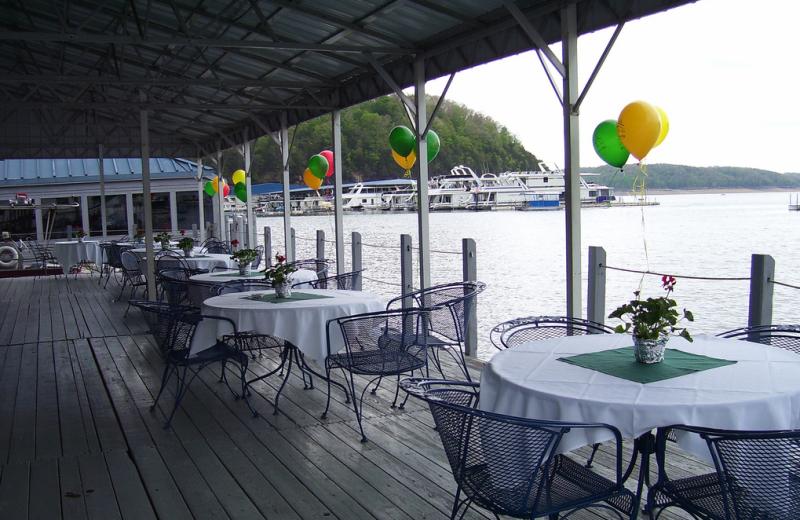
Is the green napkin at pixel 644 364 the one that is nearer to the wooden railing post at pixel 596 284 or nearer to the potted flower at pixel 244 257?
the wooden railing post at pixel 596 284

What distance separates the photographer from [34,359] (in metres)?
6.23

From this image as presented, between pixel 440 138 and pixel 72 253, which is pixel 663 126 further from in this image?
pixel 72 253

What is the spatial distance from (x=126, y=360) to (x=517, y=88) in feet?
139

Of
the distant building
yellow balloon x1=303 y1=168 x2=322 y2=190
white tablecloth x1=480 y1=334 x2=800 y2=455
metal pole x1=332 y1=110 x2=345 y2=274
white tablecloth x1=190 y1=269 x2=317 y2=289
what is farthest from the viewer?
the distant building

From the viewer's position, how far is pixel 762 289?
3812 mm

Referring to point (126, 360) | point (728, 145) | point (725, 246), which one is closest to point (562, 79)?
point (126, 360)

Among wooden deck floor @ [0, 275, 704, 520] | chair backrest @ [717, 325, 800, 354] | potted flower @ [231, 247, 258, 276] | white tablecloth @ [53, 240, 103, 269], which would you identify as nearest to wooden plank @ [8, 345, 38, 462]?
wooden deck floor @ [0, 275, 704, 520]

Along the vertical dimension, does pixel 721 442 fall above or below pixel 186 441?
above

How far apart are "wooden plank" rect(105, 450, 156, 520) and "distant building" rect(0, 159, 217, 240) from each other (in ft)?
56.6

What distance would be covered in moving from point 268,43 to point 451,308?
3.96m

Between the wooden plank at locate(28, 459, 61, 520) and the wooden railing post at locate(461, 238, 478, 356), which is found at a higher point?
the wooden railing post at locate(461, 238, 478, 356)

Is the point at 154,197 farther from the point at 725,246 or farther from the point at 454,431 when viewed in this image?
the point at 725,246

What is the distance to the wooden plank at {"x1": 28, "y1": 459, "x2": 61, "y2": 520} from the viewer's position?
3.07 metres

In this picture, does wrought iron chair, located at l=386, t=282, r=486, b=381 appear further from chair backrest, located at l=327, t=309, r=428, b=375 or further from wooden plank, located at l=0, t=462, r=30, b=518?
wooden plank, located at l=0, t=462, r=30, b=518
